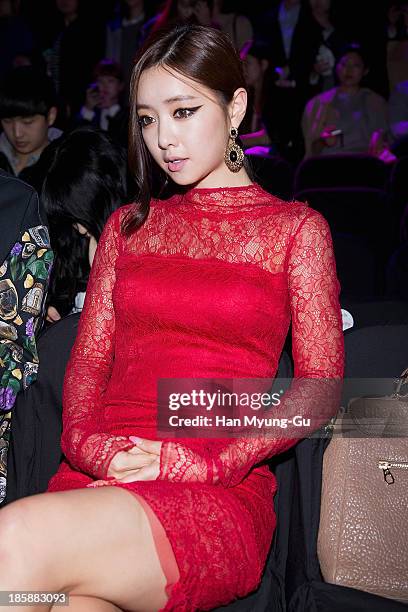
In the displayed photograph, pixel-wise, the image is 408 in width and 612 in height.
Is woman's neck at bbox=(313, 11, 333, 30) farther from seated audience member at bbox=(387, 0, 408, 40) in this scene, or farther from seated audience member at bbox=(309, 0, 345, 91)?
seated audience member at bbox=(387, 0, 408, 40)

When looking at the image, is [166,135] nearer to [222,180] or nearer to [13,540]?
[222,180]

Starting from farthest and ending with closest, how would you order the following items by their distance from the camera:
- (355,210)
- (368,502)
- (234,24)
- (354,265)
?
(234,24) < (355,210) < (354,265) < (368,502)

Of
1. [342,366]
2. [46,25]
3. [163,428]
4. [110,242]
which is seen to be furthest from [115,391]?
[46,25]

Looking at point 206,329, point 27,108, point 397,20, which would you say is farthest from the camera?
point 397,20

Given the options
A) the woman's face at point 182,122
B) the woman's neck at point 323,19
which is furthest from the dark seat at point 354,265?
the woman's neck at point 323,19

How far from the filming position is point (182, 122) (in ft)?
6.25

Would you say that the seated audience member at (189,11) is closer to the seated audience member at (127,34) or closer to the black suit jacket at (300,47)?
the seated audience member at (127,34)

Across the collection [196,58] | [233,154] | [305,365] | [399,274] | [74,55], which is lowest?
[74,55]

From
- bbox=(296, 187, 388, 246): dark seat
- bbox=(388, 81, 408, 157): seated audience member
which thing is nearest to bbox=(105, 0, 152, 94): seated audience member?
bbox=(388, 81, 408, 157): seated audience member

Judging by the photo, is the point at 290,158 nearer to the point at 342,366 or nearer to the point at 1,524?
the point at 342,366

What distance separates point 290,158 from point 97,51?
6.22ft

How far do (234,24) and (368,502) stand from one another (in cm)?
484

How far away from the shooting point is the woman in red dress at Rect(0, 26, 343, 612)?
156cm

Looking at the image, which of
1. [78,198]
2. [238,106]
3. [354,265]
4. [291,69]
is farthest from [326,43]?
[238,106]
